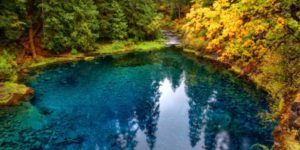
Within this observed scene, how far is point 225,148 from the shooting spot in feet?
68.5

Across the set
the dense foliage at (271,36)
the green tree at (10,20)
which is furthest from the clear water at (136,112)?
the green tree at (10,20)

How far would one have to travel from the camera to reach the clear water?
22.3m

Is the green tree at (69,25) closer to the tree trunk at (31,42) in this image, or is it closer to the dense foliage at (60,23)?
the dense foliage at (60,23)

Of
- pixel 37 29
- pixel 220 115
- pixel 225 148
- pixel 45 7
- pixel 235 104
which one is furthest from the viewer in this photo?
pixel 37 29

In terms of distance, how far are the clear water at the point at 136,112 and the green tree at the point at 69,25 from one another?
656 cm

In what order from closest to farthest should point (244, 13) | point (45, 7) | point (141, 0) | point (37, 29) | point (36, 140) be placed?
1. point (244, 13)
2. point (36, 140)
3. point (45, 7)
4. point (37, 29)
5. point (141, 0)

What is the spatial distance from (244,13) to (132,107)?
1543 cm

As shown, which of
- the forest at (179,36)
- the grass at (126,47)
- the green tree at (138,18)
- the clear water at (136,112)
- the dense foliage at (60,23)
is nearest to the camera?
the forest at (179,36)

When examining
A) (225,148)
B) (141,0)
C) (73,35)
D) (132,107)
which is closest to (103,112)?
(132,107)

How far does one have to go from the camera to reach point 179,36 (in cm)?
7150

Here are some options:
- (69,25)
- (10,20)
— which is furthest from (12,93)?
(69,25)

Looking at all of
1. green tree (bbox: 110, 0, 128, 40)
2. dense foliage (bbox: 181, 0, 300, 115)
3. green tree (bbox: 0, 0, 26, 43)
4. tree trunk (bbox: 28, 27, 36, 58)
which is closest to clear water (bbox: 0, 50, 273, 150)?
tree trunk (bbox: 28, 27, 36, 58)

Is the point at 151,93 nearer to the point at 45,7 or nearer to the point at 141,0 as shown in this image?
the point at 45,7

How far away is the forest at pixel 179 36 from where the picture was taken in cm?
1598
